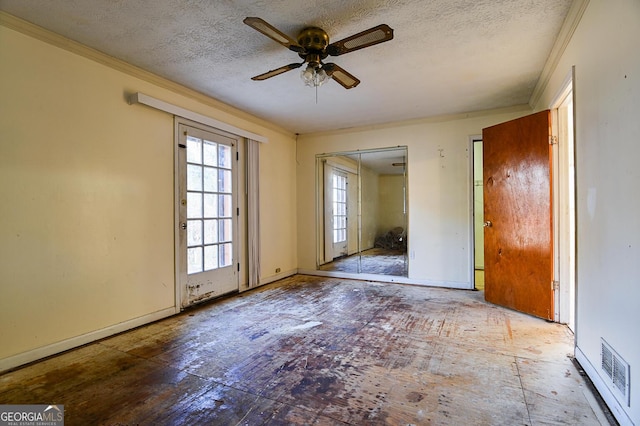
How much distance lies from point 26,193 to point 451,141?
4.83 m

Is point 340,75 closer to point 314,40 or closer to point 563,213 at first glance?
point 314,40

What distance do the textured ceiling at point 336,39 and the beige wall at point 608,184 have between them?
54 centimetres

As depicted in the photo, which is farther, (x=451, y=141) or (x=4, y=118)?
(x=451, y=141)

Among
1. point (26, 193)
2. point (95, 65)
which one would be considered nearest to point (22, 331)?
point (26, 193)

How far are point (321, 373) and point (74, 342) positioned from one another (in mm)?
2129

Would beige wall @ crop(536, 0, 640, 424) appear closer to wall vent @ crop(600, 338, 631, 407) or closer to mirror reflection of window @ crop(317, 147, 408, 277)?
wall vent @ crop(600, 338, 631, 407)

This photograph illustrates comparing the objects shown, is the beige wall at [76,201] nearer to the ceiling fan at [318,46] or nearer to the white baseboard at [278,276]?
the ceiling fan at [318,46]

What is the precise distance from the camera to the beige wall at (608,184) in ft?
4.77

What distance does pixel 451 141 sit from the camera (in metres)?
4.46

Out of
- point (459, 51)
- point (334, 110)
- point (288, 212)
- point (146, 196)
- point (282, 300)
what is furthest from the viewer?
point (288, 212)

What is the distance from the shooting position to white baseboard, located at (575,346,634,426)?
4.97ft

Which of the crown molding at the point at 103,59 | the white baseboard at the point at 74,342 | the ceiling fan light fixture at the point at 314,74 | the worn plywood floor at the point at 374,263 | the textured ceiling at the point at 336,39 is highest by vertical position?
the textured ceiling at the point at 336,39

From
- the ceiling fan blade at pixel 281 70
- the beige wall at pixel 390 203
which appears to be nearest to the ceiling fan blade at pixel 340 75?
the ceiling fan blade at pixel 281 70

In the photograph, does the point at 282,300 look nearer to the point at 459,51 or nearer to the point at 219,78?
the point at 219,78
